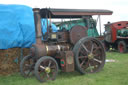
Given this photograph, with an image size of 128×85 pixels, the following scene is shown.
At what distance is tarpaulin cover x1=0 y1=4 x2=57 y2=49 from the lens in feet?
23.6

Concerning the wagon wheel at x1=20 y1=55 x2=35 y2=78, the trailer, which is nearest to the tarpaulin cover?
the wagon wheel at x1=20 y1=55 x2=35 y2=78

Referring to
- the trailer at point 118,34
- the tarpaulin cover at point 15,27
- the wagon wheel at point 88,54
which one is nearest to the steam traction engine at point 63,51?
the wagon wheel at point 88,54

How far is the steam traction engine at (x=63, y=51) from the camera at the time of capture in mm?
5980

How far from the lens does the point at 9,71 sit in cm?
723

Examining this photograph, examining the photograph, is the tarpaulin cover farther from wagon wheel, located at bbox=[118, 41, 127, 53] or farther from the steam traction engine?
wagon wheel, located at bbox=[118, 41, 127, 53]

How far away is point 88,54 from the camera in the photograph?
6.75 m

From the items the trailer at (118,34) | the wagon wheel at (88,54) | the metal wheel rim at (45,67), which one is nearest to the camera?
the metal wheel rim at (45,67)

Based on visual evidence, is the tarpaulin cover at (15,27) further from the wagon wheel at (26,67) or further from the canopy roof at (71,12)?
the wagon wheel at (26,67)

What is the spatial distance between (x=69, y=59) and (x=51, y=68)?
674 millimetres

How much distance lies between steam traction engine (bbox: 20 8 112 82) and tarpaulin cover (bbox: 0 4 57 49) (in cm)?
95

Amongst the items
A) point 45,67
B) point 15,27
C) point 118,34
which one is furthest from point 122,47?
point 45,67

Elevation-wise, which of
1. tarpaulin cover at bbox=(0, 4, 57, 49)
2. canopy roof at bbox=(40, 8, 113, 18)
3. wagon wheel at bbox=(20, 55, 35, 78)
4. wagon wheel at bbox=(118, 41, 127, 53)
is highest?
canopy roof at bbox=(40, 8, 113, 18)

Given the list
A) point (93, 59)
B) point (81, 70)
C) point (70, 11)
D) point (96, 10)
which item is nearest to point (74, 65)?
point (81, 70)

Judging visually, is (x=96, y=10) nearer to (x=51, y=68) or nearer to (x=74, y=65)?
(x=74, y=65)
